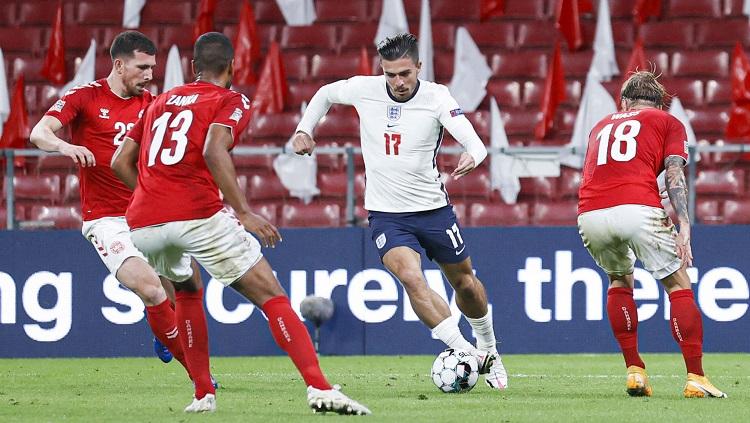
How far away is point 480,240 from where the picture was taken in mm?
11484

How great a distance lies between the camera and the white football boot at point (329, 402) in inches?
233

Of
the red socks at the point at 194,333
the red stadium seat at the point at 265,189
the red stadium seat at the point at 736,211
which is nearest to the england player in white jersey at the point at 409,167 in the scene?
the red socks at the point at 194,333

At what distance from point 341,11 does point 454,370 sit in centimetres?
891

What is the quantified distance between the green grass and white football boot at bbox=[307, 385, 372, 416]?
60 mm

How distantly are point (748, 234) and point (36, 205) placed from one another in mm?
6763

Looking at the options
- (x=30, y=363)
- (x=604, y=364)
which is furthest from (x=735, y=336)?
(x=30, y=363)

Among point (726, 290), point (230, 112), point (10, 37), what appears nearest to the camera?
point (230, 112)

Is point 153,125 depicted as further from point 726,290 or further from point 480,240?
point 726,290

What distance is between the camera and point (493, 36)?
15344 millimetres

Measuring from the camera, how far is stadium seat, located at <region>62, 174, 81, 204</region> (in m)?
13.4

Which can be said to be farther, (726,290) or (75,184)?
(75,184)

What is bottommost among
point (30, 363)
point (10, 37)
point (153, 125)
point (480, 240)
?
point (30, 363)

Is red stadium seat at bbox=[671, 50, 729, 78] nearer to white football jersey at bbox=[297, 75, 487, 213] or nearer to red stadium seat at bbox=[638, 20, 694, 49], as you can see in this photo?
red stadium seat at bbox=[638, 20, 694, 49]

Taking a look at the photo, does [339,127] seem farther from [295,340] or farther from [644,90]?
[295,340]
